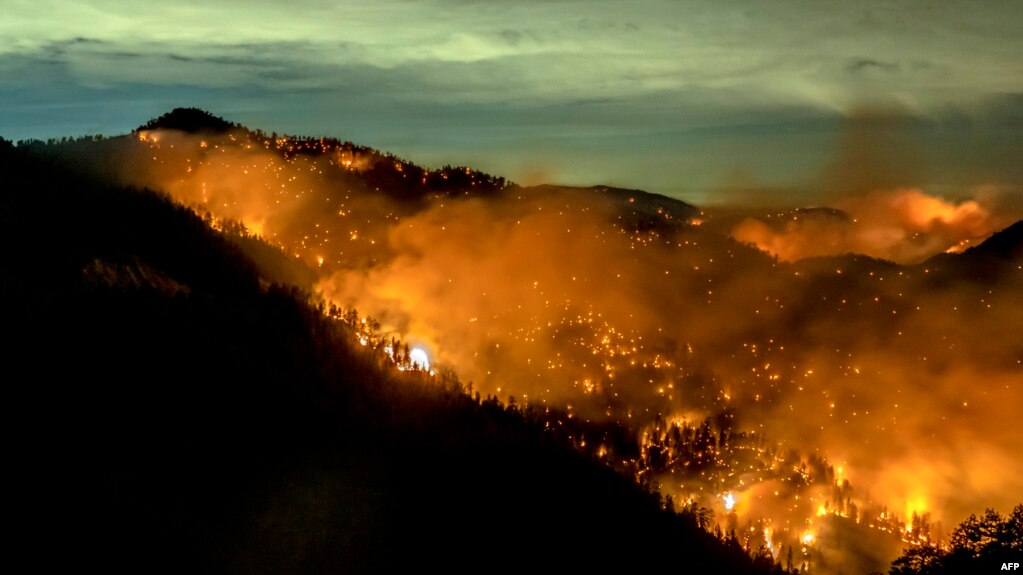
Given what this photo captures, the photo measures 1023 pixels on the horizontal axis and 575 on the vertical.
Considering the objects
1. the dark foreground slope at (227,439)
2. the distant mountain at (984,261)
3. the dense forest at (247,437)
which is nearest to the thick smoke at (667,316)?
the distant mountain at (984,261)

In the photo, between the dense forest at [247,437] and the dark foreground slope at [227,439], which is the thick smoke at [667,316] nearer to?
the dense forest at [247,437]

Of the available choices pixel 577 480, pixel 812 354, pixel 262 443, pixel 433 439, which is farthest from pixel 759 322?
pixel 262 443

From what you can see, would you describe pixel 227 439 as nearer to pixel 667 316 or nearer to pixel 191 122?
pixel 191 122

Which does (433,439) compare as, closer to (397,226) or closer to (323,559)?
(323,559)

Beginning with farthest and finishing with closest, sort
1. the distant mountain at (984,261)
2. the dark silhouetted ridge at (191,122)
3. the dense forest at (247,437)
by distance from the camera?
the distant mountain at (984,261) → the dark silhouetted ridge at (191,122) → the dense forest at (247,437)

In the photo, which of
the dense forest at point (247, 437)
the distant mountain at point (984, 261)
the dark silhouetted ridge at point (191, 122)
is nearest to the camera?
the dense forest at point (247, 437)

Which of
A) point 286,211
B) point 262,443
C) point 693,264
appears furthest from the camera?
point 693,264

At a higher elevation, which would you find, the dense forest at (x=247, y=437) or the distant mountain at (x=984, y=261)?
the distant mountain at (x=984, y=261)
